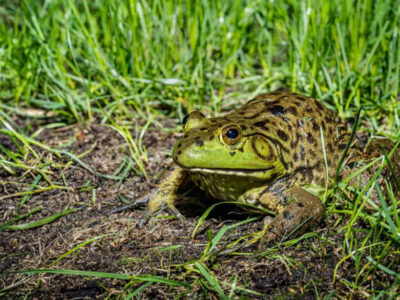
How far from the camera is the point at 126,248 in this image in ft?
9.24

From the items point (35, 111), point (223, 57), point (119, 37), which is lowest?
point (35, 111)

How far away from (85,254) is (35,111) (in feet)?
7.57

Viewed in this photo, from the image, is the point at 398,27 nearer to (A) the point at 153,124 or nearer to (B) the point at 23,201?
(A) the point at 153,124

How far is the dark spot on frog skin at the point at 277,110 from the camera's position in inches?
119

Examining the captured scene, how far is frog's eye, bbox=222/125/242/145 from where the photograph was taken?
8.68 feet

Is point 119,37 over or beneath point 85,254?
over

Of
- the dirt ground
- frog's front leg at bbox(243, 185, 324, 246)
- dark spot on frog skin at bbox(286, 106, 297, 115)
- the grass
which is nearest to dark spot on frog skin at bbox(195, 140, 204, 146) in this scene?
frog's front leg at bbox(243, 185, 324, 246)

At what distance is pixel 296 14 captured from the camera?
4422 mm

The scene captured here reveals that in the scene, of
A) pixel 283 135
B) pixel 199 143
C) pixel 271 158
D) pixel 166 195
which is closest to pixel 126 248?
pixel 166 195

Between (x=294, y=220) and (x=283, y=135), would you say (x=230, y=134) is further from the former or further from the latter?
(x=294, y=220)

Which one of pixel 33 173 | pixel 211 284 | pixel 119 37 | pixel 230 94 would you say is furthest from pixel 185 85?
pixel 211 284

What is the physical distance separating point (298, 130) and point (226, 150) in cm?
68

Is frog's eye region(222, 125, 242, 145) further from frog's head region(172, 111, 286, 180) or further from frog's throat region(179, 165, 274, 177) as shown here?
frog's throat region(179, 165, 274, 177)

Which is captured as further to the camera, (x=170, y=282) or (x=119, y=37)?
(x=119, y=37)
